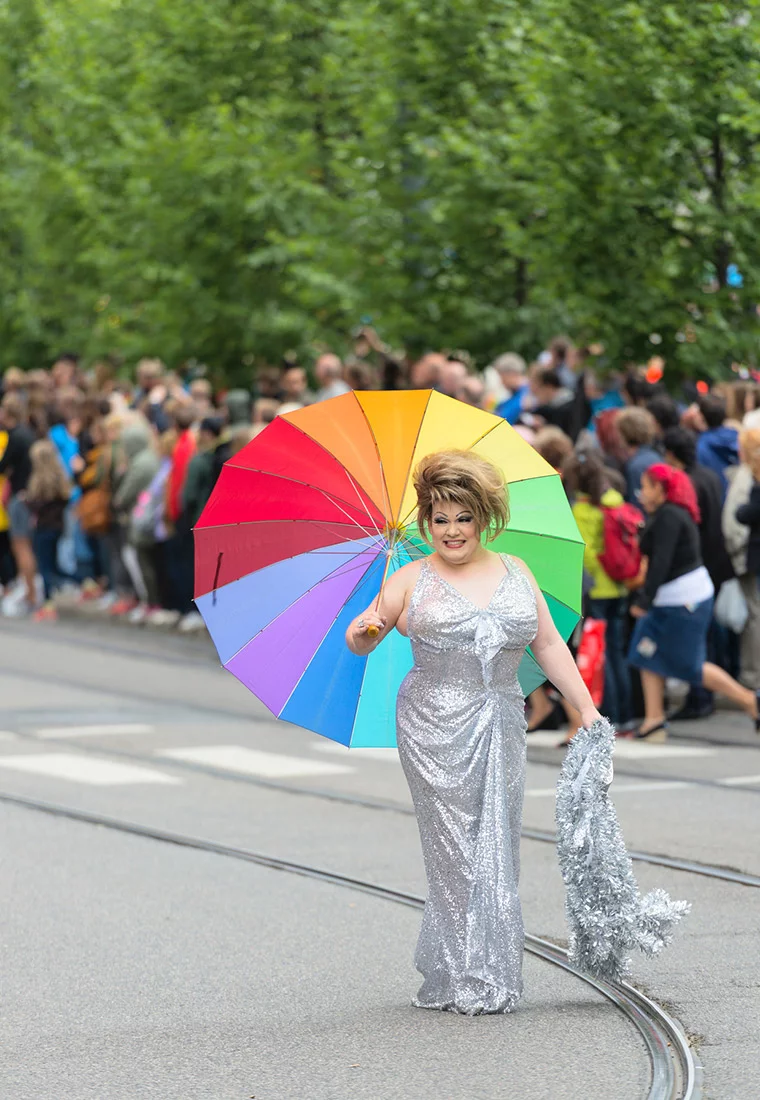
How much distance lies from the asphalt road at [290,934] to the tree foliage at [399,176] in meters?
4.63

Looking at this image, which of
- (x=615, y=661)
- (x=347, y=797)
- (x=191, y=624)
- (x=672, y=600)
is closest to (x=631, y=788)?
(x=347, y=797)

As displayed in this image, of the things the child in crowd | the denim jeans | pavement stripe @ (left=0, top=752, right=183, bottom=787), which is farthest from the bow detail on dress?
the child in crowd

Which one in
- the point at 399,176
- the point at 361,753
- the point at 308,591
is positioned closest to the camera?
the point at 308,591

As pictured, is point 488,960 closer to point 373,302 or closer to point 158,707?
point 158,707

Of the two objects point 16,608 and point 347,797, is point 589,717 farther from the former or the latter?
point 16,608

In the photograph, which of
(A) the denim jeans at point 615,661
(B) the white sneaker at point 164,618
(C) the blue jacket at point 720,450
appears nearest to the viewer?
(A) the denim jeans at point 615,661

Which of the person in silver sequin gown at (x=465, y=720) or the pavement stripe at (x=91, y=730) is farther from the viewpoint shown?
the pavement stripe at (x=91, y=730)

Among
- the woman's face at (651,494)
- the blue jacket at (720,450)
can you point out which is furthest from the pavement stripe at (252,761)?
the blue jacket at (720,450)

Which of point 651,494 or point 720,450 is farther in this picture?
point 720,450

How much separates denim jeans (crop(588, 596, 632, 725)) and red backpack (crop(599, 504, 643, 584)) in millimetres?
338

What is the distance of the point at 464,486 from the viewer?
670 cm

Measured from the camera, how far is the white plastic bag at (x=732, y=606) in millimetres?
14570

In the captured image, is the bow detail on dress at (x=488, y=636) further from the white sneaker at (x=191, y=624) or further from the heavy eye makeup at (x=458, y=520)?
the white sneaker at (x=191, y=624)

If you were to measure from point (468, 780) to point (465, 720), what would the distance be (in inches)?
7.1
